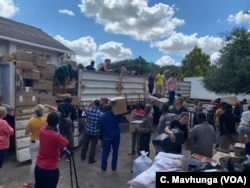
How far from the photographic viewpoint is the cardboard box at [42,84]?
22.7ft

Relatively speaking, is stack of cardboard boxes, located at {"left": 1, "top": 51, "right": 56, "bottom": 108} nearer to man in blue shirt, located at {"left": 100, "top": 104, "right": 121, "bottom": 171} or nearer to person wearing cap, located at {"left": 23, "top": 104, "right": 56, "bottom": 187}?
person wearing cap, located at {"left": 23, "top": 104, "right": 56, "bottom": 187}

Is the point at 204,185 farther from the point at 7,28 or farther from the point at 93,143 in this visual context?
the point at 7,28

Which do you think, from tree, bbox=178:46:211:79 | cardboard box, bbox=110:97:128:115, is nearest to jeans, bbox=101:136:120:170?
cardboard box, bbox=110:97:128:115

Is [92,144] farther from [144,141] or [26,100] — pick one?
[26,100]

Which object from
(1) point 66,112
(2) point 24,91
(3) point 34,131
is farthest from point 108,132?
(2) point 24,91

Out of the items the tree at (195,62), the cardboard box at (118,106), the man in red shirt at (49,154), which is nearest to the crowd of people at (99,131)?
the man in red shirt at (49,154)

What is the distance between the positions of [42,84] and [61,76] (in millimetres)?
759

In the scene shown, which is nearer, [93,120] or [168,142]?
[168,142]

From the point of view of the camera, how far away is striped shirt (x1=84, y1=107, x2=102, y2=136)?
6.73m

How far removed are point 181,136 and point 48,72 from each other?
448cm

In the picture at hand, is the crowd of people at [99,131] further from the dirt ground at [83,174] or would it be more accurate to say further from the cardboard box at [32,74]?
the cardboard box at [32,74]

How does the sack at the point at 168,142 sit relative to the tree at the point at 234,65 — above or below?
below

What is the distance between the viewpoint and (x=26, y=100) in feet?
21.6

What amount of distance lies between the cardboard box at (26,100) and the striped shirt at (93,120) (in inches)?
51.6
